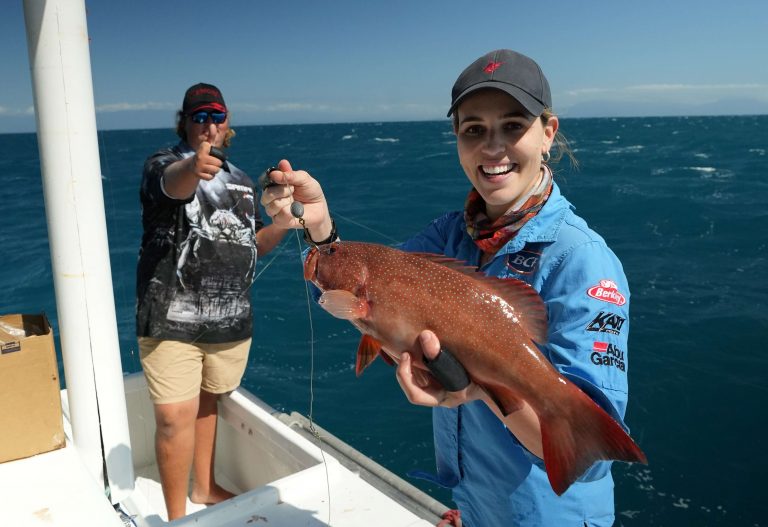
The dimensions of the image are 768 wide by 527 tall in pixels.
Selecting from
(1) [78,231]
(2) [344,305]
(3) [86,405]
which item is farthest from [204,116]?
(2) [344,305]

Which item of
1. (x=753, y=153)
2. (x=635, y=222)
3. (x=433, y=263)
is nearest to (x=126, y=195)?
(x=635, y=222)

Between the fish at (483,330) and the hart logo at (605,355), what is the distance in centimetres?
12

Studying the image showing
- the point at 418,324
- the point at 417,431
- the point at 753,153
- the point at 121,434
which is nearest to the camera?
the point at 418,324

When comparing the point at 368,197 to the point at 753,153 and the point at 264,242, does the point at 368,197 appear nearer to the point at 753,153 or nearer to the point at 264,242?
the point at 264,242

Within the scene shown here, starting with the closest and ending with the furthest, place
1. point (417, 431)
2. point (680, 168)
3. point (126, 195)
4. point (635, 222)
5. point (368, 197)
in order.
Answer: point (417, 431) < point (635, 222) < point (368, 197) < point (126, 195) < point (680, 168)

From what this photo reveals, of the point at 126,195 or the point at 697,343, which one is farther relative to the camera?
the point at 126,195

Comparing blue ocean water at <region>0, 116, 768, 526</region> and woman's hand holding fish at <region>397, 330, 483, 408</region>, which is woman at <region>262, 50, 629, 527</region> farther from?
blue ocean water at <region>0, 116, 768, 526</region>

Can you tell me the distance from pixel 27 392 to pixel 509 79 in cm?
246

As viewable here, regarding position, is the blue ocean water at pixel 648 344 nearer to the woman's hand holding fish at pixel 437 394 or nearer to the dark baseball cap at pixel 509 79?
the dark baseball cap at pixel 509 79

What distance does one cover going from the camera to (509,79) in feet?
6.52

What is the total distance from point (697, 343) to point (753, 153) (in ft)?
153

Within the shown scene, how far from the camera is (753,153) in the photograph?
4778 cm

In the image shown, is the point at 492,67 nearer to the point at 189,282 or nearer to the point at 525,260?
the point at 525,260

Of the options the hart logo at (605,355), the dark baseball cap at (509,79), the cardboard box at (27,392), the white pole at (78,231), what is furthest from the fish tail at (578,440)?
the cardboard box at (27,392)
